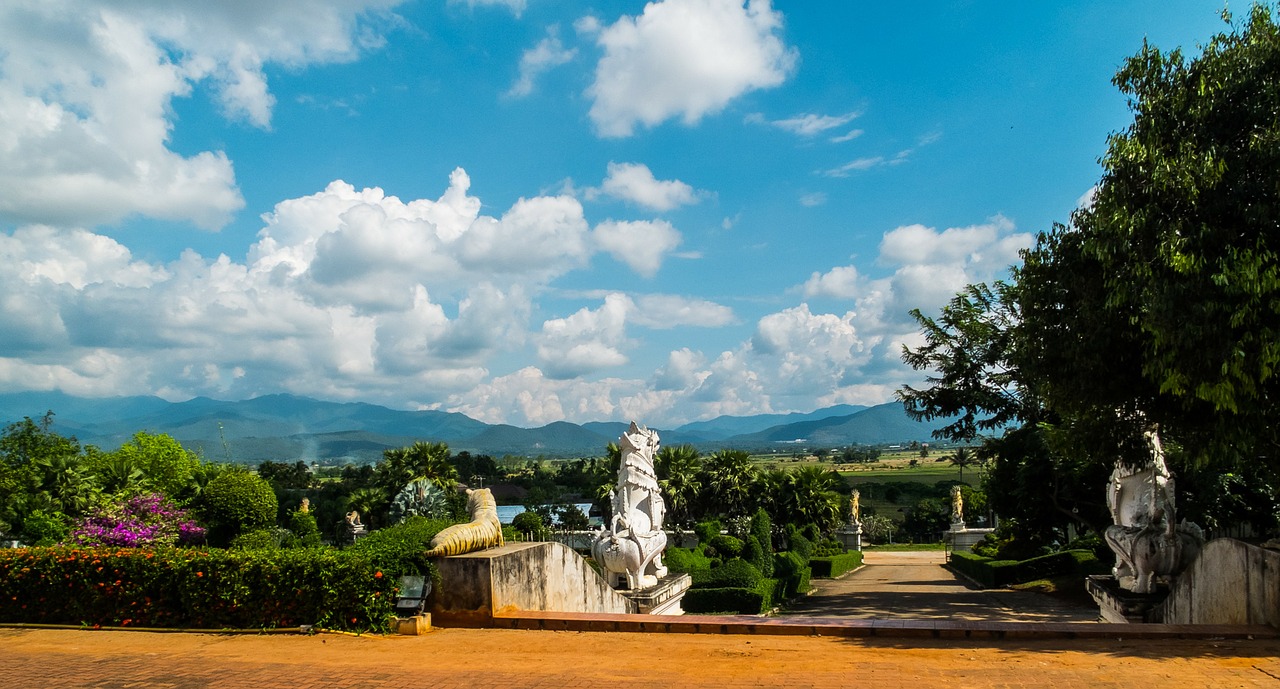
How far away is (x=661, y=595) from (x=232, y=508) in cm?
2224

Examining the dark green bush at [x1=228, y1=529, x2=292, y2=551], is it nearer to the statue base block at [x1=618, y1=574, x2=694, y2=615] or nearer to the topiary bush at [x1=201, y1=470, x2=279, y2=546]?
the topiary bush at [x1=201, y1=470, x2=279, y2=546]

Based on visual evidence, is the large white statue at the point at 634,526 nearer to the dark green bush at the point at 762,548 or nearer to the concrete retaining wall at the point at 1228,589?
the concrete retaining wall at the point at 1228,589

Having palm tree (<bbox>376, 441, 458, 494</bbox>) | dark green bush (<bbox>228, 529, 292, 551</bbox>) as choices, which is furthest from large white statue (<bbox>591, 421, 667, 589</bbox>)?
palm tree (<bbox>376, 441, 458, 494</bbox>)

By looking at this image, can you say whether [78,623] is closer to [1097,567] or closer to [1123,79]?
[1123,79]

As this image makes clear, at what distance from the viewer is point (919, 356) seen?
23781 millimetres

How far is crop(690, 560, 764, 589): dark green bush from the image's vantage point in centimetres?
2017

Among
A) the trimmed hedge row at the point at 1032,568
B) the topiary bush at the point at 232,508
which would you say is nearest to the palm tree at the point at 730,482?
the trimmed hedge row at the point at 1032,568

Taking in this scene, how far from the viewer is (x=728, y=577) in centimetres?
2044

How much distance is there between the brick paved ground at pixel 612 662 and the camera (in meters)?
6.38

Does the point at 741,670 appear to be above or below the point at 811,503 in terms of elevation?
above

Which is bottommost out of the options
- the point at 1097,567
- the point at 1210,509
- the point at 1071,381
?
the point at 1097,567

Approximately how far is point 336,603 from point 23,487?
25.1m

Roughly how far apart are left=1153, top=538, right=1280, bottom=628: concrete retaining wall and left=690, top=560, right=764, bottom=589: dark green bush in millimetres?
10355

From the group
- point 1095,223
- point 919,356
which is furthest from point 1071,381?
point 919,356
